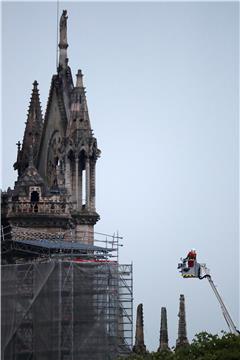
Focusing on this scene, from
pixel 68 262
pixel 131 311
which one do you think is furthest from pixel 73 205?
pixel 68 262

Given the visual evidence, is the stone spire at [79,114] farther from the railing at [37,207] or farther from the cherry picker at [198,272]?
the cherry picker at [198,272]

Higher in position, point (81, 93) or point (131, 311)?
point (81, 93)

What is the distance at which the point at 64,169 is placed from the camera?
105312 mm

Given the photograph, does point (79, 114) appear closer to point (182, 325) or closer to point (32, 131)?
point (32, 131)

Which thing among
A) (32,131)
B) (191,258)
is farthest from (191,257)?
(32,131)

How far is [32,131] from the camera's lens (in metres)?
117

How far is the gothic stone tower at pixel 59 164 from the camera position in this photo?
96750mm

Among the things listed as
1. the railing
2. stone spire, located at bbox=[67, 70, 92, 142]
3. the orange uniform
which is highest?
stone spire, located at bbox=[67, 70, 92, 142]

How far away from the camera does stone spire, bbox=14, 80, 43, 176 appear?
116 meters

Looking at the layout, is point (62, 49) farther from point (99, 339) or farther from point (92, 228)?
point (99, 339)

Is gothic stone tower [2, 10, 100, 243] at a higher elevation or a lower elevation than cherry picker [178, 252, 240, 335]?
higher

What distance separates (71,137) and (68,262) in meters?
28.8

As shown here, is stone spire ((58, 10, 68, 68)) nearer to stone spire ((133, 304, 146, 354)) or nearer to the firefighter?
stone spire ((133, 304, 146, 354))

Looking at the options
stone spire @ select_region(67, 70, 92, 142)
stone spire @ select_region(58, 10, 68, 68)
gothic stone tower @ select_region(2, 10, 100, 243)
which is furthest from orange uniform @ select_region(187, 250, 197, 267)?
stone spire @ select_region(58, 10, 68, 68)
